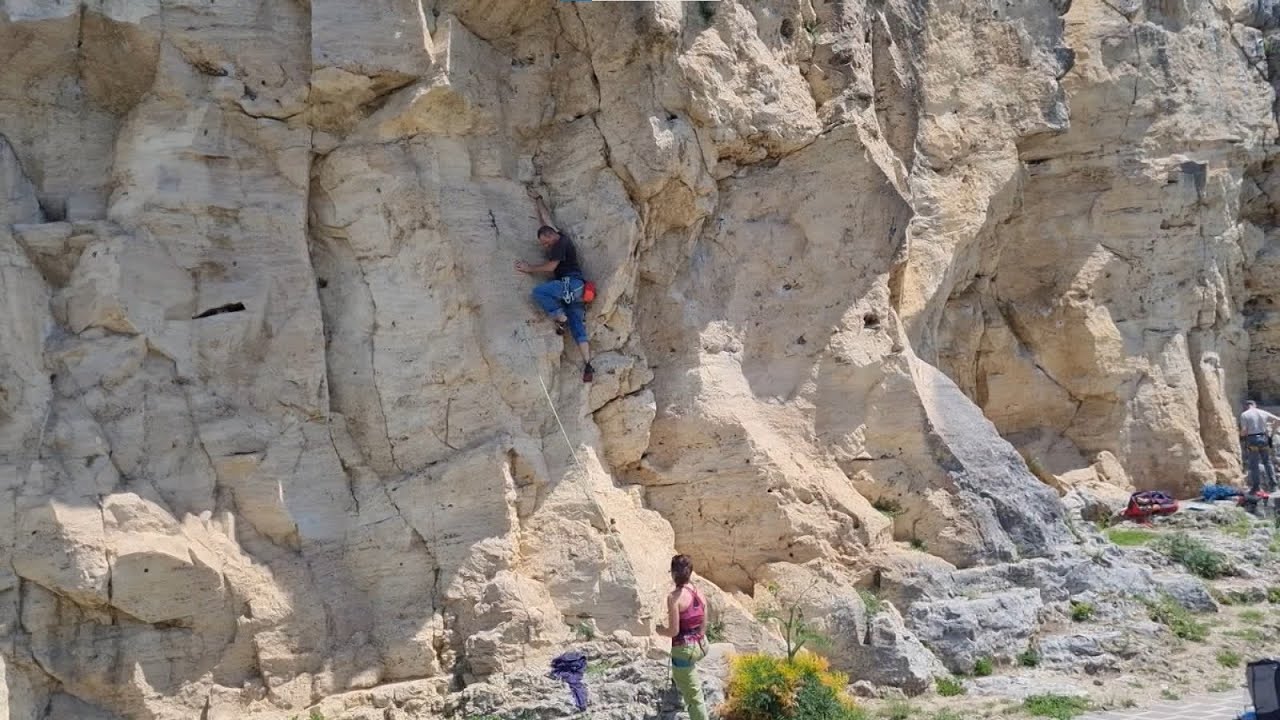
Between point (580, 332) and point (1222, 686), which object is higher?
point (1222, 686)

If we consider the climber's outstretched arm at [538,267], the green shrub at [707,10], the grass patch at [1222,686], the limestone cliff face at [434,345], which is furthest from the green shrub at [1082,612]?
the green shrub at [707,10]

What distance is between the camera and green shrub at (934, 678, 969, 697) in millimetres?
8773

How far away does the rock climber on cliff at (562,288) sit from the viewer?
9.34 m

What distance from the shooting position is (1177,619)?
Result: 9992mm

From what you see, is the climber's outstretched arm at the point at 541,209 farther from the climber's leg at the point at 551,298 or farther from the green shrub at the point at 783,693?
the green shrub at the point at 783,693

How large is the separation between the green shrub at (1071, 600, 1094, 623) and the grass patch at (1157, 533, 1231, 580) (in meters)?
2.14

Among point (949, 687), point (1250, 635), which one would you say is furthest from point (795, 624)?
point (1250, 635)

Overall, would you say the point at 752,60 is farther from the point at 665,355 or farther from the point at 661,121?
the point at 665,355

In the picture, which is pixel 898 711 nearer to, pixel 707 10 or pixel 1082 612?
pixel 1082 612

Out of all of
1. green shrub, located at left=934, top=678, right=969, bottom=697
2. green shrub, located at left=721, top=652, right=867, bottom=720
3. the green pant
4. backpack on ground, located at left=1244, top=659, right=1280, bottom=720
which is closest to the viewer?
backpack on ground, located at left=1244, top=659, right=1280, bottom=720

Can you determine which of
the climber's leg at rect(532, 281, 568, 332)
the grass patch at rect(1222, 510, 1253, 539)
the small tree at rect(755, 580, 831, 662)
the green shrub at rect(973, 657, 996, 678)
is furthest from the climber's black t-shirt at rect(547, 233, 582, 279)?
the grass patch at rect(1222, 510, 1253, 539)

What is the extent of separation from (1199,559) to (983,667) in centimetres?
363

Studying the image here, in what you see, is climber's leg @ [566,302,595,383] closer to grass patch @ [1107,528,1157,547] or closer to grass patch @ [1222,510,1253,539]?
grass patch @ [1107,528,1157,547]

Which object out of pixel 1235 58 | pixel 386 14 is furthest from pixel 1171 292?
pixel 386 14
